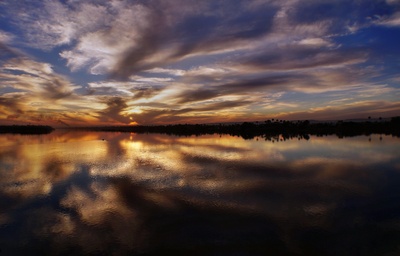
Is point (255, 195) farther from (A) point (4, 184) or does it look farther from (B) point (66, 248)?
(A) point (4, 184)

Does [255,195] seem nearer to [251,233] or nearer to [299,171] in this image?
[251,233]

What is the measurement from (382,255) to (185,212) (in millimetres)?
10405

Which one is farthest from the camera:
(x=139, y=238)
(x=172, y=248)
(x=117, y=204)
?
(x=117, y=204)

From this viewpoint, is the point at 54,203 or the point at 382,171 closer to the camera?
the point at 54,203

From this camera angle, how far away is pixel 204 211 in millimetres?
16938

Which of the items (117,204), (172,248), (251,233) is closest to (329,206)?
(251,233)

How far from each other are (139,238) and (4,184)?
62.6 ft

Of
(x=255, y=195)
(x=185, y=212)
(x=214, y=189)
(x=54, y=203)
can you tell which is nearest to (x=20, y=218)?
(x=54, y=203)

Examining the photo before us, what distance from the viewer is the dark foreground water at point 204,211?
41.7ft

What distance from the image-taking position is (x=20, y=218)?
16.6 meters

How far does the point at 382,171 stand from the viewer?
27.7 metres

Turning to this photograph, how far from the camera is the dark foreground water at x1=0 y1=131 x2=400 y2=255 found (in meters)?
12.7

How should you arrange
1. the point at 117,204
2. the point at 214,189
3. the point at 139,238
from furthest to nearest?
the point at 214,189
the point at 117,204
the point at 139,238

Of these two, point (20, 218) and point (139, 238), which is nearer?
point (139, 238)
